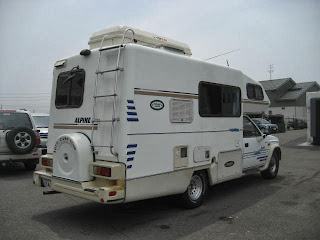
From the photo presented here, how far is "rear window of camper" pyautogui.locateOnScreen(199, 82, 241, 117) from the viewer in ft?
19.3

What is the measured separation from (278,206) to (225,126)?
184cm

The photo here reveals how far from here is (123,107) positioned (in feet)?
14.9

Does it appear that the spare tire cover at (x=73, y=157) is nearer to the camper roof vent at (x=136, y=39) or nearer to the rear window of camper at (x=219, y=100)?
the camper roof vent at (x=136, y=39)

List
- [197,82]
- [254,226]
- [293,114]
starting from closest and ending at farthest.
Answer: [254,226], [197,82], [293,114]

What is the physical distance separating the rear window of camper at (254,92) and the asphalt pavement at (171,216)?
221 centimetres

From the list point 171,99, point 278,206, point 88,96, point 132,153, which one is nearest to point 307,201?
point 278,206

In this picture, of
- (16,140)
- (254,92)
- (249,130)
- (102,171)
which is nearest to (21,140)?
(16,140)

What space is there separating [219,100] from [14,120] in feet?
20.4

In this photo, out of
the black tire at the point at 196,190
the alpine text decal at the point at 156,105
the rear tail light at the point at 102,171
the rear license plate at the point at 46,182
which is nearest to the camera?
the rear tail light at the point at 102,171

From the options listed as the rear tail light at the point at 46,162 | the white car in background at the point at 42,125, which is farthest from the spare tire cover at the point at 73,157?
the white car in background at the point at 42,125

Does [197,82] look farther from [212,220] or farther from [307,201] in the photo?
[307,201]

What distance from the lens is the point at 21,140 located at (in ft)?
27.7

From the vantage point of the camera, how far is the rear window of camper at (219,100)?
5.88m

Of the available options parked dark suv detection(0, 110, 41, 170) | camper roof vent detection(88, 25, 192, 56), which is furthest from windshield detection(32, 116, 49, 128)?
camper roof vent detection(88, 25, 192, 56)
